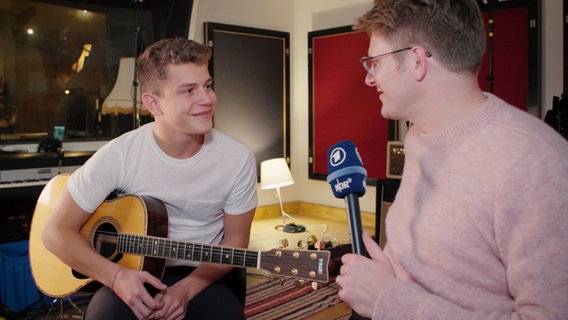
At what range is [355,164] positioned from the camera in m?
1.24

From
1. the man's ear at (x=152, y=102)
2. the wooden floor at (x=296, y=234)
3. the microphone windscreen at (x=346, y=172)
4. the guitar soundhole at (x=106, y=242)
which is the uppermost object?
the man's ear at (x=152, y=102)

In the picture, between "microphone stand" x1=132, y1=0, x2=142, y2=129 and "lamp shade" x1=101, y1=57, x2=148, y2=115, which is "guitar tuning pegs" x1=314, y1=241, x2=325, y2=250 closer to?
"microphone stand" x1=132, y1=0, x2=142, y2=129

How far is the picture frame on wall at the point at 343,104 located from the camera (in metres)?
5.61

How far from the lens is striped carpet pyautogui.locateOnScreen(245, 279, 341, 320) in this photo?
342cm

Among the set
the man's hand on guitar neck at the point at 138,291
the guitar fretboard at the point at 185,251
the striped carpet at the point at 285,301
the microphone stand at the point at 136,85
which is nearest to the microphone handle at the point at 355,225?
the guitar fretboard at the point at 185,251

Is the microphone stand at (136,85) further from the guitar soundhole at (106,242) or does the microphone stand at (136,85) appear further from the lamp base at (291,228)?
the guitar soundhole at (106,242)

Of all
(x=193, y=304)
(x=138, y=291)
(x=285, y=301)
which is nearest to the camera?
(x=138, y=291)

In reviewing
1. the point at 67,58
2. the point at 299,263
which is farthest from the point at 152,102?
the point at 67,58

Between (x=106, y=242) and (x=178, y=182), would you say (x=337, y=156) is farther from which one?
(x=106, y=242)

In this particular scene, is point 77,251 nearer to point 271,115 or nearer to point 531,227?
point 531,227

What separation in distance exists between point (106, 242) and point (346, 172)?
1233mm

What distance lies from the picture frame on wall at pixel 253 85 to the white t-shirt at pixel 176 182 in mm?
3514

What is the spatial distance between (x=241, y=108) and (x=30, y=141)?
2.26m

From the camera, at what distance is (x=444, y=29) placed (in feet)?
3.81
